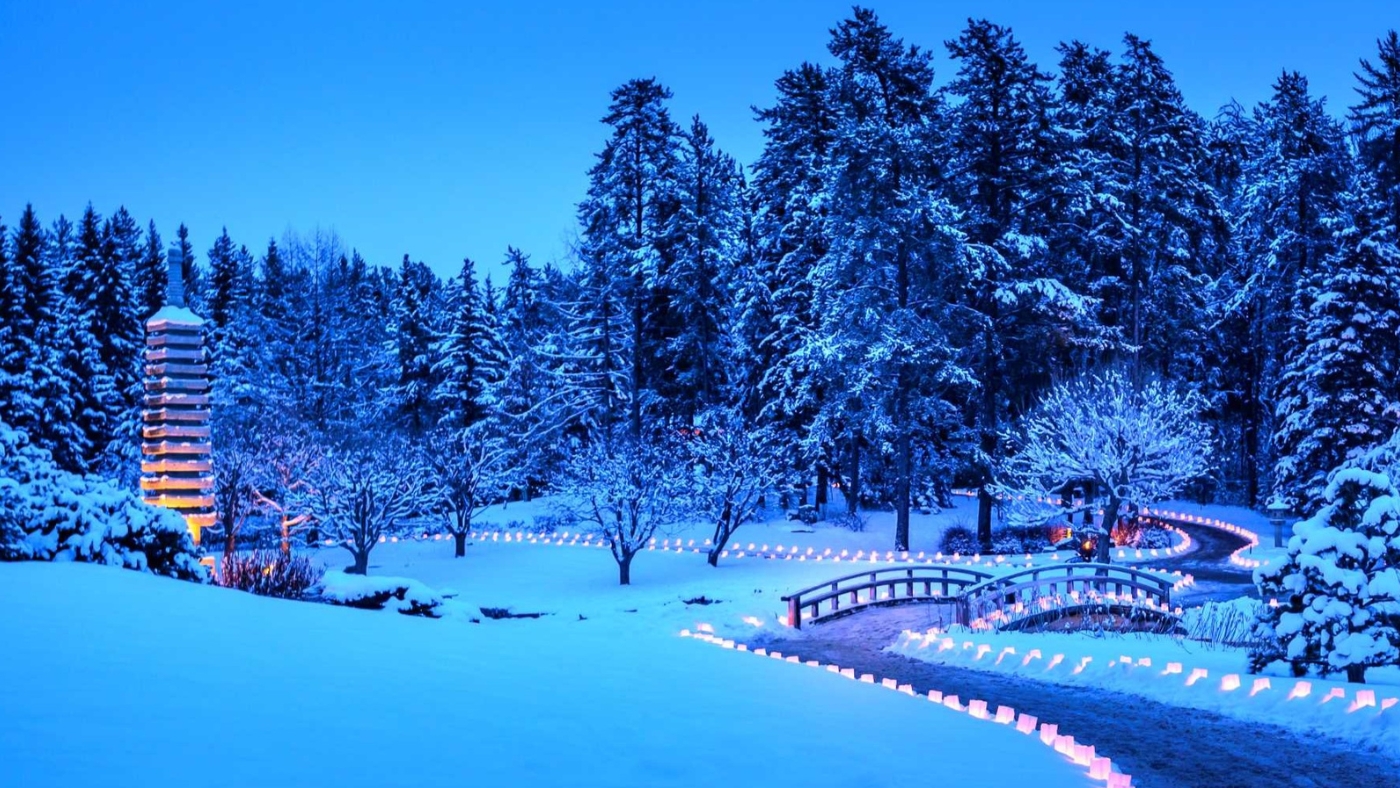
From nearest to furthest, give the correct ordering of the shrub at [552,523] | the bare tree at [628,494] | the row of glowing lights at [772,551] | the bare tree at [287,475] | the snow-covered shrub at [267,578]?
the snow-covered shrub at [267,578], the bare tree at [628,494], the row of glowing lights at [772,551], the bare tree at [287,475], the shrub at [552,523]

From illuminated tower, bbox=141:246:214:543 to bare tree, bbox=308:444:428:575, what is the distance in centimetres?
856

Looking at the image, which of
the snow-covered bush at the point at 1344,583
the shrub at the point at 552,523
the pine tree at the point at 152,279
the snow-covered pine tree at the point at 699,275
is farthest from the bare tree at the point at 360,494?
the pine tree at the point at 152,279

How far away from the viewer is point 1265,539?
116ft

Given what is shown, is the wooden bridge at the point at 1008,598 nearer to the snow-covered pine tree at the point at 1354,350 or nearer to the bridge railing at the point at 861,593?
the bridge railing at the point at 861,593

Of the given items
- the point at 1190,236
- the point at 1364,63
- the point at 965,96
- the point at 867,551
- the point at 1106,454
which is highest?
the point at 1364,63

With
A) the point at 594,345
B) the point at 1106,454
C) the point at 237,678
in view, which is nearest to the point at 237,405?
the point at 594,345

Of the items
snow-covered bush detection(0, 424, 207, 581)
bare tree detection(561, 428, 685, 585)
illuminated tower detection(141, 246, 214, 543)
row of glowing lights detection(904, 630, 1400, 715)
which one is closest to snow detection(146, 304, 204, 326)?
illuminated tower detection(141, 246, 214, 543)

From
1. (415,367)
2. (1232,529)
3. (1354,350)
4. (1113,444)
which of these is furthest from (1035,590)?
(415,367)

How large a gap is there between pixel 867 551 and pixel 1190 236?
1686cm

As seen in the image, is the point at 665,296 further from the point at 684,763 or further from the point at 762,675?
the point at 684,763

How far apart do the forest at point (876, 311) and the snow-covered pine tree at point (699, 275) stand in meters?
0.12

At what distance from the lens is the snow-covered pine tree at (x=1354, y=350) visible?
103 ft

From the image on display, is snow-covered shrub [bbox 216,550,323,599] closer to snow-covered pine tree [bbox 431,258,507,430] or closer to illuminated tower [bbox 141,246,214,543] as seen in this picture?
illuminated tower [bbox 141,246,214,543]

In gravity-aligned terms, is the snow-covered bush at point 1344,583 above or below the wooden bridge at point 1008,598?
above
